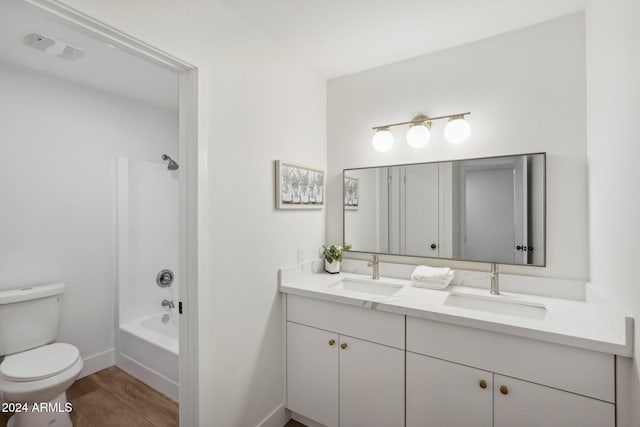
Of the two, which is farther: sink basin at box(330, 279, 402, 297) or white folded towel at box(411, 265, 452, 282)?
sink basin at box(330, 279, 402, 297)

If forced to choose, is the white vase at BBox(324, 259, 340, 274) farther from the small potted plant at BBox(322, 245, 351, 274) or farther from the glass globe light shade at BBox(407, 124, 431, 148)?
the glass globe light shade at BBox(407, 124, 431, 148)

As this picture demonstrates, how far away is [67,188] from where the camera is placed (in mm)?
2287

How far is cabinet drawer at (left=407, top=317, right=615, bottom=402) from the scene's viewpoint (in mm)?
1108

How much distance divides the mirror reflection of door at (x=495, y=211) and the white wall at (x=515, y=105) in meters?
0.10

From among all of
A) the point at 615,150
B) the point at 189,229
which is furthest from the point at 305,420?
the point at 615,150

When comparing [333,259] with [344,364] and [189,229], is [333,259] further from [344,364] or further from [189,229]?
[189,229]

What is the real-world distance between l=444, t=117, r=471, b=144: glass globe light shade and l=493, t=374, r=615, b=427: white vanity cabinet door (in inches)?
51.9

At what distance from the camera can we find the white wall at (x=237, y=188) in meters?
1.36

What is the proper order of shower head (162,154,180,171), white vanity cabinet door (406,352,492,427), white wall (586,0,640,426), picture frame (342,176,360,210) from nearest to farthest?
white wall (586,0,640,426) → white vanity cabinet door (406,352,492,427) → picture frame (342,176,360,210) → shower head (162,154,180,171)

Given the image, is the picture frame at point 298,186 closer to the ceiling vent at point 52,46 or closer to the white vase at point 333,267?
the white vase at point 333,267

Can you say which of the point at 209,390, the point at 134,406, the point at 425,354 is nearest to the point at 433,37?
the point at 425,354

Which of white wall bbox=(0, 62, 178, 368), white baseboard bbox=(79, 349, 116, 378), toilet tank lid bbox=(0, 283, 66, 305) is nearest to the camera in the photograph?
toilet tank lid bbox=(0, 283, 66, 305)

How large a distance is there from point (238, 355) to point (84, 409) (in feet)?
4.44

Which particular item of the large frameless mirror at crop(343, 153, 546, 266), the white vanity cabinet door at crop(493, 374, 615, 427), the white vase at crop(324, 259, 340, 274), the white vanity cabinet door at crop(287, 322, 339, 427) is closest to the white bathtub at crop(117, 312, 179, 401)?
the white vanity cabinet door at crop(287, 322, 339, 427)
